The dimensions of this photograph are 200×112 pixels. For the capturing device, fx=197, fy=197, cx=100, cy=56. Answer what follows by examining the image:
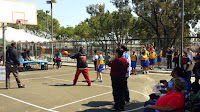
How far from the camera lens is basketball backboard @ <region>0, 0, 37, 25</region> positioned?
20.7 metres

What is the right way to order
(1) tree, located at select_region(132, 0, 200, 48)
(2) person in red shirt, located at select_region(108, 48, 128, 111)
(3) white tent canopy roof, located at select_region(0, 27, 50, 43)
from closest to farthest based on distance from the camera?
(2) person in red shirt, located at select_region(108, 48, 128, 111) < (3) white tent canopy roof, located at select_region(0, 27, 50, 43) < (1) tree, located at select_region(132, 0, 200, 48)

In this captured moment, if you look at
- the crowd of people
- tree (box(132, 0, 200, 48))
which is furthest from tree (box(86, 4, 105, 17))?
the crowd of people

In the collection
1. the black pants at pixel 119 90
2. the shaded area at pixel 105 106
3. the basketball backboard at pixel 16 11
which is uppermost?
the basketball backboard at pixel 16 11

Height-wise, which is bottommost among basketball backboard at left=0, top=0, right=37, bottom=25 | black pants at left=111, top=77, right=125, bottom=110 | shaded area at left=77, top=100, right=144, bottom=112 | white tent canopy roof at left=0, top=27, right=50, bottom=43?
shaded area at left=77, top=100, right=144, bottom=112

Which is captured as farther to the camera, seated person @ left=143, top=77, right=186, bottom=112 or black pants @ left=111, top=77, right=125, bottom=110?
black pants @ left=111, top=77, right=125, bottom=110

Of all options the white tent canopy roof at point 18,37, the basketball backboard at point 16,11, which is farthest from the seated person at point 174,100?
the basketball backboard at point 16,11

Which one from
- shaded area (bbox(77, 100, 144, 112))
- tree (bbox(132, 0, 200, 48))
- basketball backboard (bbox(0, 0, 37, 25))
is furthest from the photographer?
tree (bbox(132, 0, 200, 48))

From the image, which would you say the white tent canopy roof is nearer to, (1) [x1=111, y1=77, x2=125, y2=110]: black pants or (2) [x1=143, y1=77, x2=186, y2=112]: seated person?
(1) [x1=111, y1=77, x2=125, y2=110]: black pants

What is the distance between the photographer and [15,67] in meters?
9.02

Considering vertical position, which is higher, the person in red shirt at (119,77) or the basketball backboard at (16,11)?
the basketball backboard at (16,11)

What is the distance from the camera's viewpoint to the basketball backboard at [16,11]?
20.7 m

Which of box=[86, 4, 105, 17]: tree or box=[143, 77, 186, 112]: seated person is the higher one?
box=[86, 4, 105, 17]: tree

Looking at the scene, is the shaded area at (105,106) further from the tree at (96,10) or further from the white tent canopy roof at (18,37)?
the tree at (96,10)

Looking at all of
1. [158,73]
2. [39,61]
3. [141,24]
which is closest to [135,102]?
[158,73]
